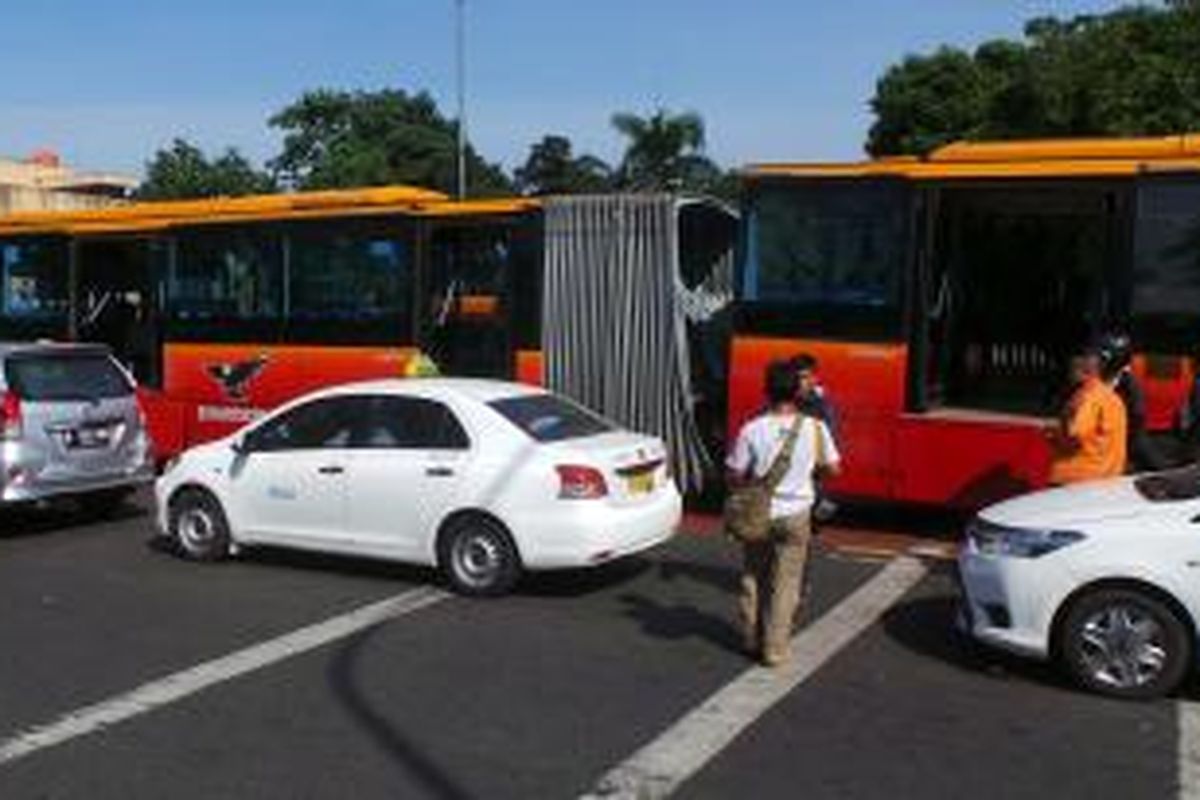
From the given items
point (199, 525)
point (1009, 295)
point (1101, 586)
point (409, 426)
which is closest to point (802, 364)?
point (409, 426)

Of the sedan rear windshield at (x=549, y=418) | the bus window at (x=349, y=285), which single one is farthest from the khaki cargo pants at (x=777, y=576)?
the bus window at (x=349, y=285)

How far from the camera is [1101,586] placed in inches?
352

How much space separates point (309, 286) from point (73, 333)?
391 centimetres

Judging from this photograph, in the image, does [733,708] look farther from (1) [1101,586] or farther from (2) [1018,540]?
(1) [1101,586]

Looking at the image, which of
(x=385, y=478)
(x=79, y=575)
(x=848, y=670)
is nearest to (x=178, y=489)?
(x=79, y=575)

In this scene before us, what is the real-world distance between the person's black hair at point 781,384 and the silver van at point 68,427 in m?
7.09

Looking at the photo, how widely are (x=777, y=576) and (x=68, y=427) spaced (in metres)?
7.32

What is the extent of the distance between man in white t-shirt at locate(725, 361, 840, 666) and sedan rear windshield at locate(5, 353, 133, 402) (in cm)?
710

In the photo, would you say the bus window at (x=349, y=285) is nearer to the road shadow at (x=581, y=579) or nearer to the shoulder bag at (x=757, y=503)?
the road shadow at (x=581, y=579)

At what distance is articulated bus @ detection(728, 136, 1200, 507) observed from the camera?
1323 centimetres

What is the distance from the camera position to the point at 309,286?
1772cm

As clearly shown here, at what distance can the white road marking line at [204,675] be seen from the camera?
8234 mm

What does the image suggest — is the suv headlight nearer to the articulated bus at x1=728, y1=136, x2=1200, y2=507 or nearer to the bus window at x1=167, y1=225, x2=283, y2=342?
the articulated bus at x1=728, y1=136, x2=1200, y2=507

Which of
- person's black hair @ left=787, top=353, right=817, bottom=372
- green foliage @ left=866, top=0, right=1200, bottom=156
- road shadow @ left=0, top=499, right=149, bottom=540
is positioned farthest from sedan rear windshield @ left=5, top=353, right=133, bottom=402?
green foliage @ left=866, top=0, right=1200, bottom=156
